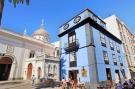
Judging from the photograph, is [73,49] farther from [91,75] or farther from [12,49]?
[12,49]

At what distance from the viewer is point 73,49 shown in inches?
715

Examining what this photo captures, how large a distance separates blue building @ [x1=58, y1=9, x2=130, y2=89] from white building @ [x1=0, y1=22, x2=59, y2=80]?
287 cm

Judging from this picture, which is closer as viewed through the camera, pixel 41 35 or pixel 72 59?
pixel 72 59

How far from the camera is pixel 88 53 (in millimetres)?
15750

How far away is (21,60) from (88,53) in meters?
15.7

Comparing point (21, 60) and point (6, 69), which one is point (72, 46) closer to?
point (21, 60)

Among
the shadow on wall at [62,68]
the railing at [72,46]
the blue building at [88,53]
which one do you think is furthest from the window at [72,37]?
the shadow on wall at [62,68]

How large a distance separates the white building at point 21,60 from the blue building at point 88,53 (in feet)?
9.41

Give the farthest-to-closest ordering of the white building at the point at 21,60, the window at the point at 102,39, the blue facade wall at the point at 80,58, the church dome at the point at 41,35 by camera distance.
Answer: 1. the church dome at the point at 41,35
2. the white building at the point at 21,60
3. the window at the point at 102,39
4. the blue facade wall at the point at 80,58

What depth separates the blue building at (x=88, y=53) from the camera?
1541cm

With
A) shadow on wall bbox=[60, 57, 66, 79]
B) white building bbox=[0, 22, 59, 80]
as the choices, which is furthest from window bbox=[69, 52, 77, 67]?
white building bbox=[0, 22, 59, 80]

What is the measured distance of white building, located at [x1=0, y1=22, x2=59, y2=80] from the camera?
Result: 21.5m

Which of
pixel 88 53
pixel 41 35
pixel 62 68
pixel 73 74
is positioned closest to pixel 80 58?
pixel 88 53

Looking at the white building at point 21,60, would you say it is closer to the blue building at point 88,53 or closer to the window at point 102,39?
the blue building at point 88,53
